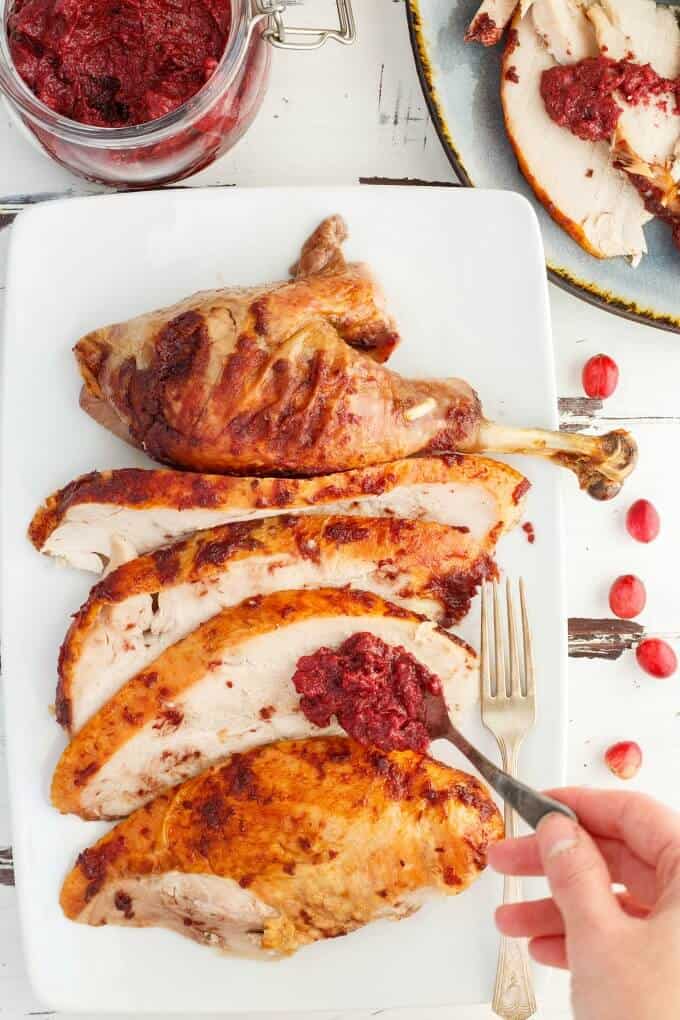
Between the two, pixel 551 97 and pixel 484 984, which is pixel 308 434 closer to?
pixel 551 97

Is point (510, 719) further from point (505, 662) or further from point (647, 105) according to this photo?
point (647, 105)

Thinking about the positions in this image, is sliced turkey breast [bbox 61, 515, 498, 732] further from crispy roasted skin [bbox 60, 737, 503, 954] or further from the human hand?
the human hand

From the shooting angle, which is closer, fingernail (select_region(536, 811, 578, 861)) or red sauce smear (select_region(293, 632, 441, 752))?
fingernail (select_region(536, 811, 578, 861))

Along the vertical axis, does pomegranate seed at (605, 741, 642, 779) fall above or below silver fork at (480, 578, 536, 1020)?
below

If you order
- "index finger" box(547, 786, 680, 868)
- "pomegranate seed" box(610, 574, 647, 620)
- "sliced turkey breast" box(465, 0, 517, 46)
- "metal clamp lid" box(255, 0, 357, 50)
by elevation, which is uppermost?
"sliced turkey breast" box(465, 0, 517, 46)

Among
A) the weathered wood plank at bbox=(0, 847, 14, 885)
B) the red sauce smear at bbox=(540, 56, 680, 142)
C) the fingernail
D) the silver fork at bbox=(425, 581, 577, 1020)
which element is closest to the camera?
the fingernail

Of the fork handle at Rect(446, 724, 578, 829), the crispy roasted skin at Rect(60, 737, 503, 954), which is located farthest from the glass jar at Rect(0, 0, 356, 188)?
the fork handle at Rect(446, 724, 578, 829)

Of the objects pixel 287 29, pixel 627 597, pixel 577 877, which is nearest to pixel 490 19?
pixel 287 29

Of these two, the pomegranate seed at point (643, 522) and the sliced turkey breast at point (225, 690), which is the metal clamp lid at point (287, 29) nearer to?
the sliced turkey breast at point (225, 690)
